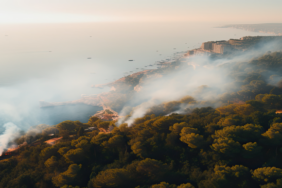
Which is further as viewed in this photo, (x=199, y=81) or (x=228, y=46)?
(x=228, y=46)

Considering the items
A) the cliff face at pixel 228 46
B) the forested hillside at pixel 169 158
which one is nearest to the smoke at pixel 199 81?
the cliff face at pixel 228 46

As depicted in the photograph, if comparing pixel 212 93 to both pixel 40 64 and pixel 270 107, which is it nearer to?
pixel 270 107

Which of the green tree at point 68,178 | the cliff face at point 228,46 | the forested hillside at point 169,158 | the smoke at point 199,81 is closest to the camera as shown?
the forested hillside at point 169,158

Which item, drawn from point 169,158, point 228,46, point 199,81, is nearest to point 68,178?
point 169,158

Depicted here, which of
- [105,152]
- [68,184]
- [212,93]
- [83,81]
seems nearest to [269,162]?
[105,152]

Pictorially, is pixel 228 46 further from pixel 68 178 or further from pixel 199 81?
pixel 68 178

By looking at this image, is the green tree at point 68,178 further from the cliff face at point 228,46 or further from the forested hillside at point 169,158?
the cliff face at point 228,46

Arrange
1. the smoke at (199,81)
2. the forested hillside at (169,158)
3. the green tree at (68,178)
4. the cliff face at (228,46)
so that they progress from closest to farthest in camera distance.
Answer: the forested hillside at (169,158), the green tree at (68,178), the smoke at (199,81), the cliff face at (228,46)

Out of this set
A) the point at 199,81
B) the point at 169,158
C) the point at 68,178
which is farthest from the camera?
the point at 199,81
